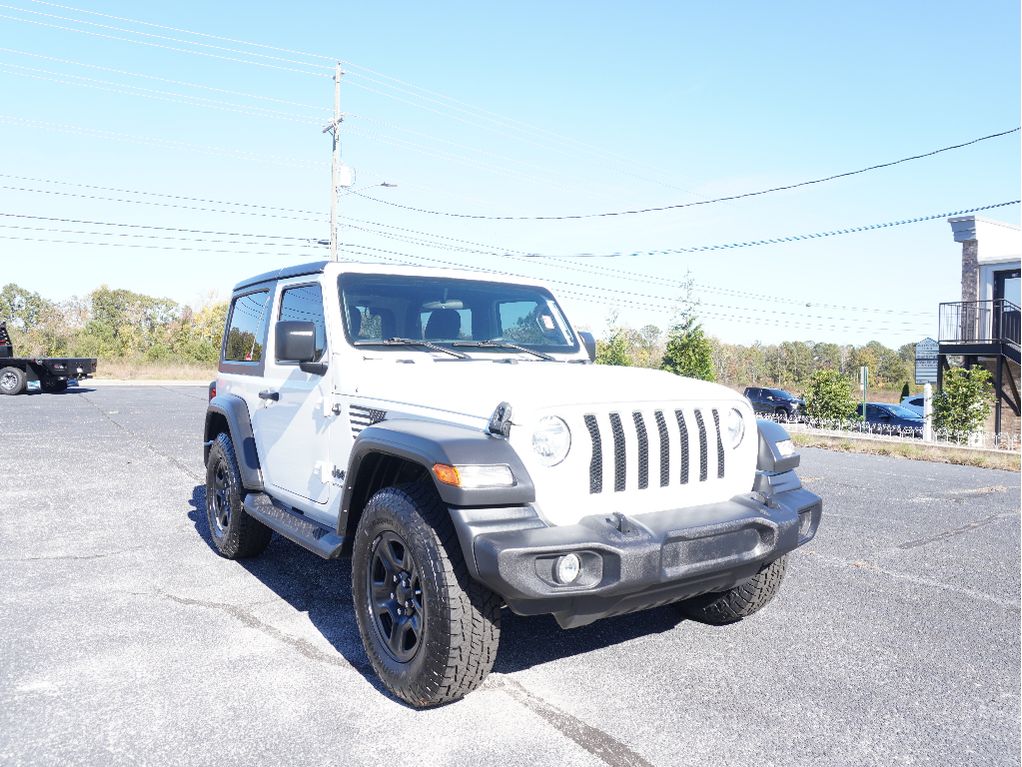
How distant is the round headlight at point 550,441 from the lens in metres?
2.98

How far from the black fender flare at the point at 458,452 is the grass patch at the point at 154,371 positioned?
1498 inches

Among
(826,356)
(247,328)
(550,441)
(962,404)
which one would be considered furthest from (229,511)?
(826,356)

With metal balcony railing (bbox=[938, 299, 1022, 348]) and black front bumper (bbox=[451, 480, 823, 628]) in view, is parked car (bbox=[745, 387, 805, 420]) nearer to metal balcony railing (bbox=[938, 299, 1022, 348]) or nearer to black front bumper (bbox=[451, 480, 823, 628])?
metal balcony railing (bbox=[938, 299, 1022, 348])

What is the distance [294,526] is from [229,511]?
136cm

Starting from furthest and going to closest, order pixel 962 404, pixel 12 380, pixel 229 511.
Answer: pixel 12 380, pixel 962 404, pixel 229 511

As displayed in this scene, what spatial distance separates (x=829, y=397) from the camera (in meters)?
22.1

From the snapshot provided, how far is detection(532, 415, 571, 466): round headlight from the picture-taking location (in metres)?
2.98

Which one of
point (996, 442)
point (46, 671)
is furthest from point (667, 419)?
point (996, 442)

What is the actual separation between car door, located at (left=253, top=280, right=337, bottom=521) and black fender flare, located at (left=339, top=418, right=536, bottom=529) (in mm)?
926

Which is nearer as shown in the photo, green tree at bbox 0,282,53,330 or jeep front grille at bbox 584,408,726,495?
jeep front grille at bbox 584,408,726,495

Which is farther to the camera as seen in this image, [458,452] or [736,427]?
[736,427]

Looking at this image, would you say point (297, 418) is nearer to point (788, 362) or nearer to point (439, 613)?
point (439, 613)

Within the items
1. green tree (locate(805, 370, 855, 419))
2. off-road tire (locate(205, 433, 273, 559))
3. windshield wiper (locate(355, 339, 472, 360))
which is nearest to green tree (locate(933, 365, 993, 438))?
green tree (locate(805, 370, 855, 419))

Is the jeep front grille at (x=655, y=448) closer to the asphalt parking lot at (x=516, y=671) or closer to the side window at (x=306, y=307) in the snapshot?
the asphalt parking lot at (x=516, y=671)
